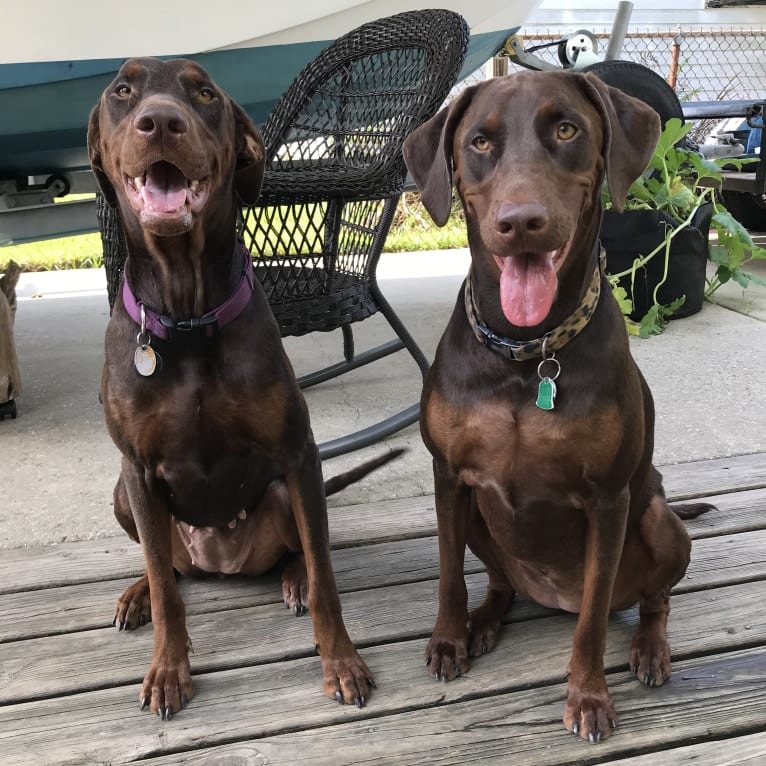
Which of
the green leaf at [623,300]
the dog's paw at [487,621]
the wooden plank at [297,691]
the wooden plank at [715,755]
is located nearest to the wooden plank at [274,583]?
the wooden plank at [297,691]

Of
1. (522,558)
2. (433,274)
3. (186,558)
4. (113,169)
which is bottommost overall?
(433,274)

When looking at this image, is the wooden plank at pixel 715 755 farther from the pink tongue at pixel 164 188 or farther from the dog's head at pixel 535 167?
the pink tongue at pixel 164 188

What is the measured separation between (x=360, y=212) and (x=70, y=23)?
180 centimetres

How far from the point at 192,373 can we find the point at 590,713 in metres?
1.16

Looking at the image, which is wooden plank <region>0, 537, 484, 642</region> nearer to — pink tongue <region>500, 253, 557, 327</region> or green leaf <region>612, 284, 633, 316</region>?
pink tongue <region>500, 253, 557, 327</region>

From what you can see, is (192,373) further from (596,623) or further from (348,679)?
(596,623)

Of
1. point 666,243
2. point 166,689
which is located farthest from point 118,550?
point 666,243

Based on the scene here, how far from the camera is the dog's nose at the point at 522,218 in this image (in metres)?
1.52

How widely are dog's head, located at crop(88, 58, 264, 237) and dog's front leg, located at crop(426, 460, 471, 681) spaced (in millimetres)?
815

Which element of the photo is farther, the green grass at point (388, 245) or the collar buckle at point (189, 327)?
the green grass at point (388, 245)

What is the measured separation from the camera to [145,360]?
193cm

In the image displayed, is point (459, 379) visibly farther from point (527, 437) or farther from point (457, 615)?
point (457, 615)

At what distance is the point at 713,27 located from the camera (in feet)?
37.1

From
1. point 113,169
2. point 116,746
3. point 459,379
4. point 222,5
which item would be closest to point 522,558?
point 459,379
